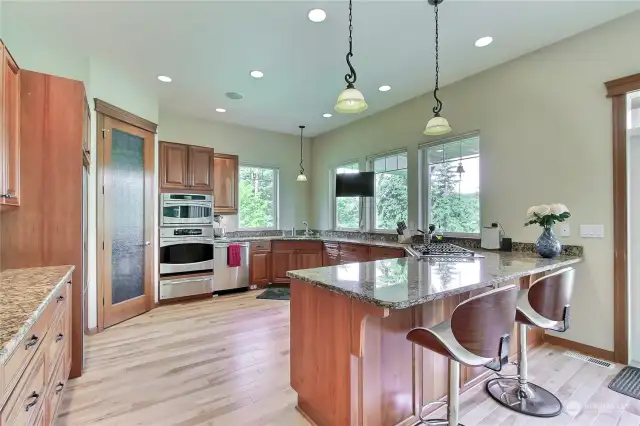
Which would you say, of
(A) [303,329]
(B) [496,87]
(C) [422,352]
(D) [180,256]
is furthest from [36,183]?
(B) [496,87]

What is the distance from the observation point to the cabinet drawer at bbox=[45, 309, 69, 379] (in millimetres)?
1544

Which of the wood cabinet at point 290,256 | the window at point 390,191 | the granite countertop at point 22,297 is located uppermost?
the window at point 390,191

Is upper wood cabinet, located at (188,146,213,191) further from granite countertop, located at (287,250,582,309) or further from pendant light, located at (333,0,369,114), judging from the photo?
granite countertop, located at (287,250,582,309)

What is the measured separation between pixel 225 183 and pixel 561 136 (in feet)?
15.7

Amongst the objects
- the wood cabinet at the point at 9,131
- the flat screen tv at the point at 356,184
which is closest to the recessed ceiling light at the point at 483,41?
the flat screen tv at the point at 356,184

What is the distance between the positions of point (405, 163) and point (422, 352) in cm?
328

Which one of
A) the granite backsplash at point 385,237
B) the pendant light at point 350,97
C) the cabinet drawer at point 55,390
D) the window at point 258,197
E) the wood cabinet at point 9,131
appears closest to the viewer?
the cabinet drawer at point 55,390

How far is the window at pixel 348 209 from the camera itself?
18.4 feet

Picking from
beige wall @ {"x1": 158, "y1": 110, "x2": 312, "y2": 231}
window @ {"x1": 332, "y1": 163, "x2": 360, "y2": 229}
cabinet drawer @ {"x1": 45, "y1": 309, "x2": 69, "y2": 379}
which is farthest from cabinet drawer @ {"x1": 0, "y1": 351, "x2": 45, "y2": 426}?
window @ {"x1": 332, "y1": 163, "x2": 360, "y2": 229}

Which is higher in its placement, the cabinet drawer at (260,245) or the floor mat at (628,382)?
the cabinet drawer at (260,245)

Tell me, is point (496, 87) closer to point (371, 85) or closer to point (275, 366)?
point (371, 85)

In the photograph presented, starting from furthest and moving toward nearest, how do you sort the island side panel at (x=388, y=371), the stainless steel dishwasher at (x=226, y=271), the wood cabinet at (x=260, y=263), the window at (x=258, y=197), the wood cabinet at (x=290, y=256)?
the window at (x=258, y=197)
the wood cabinet at (x=290, y=256)
the wood cabinet at (x=260, y=263)
the stainless steel dishwasher at (x=226, y=271)
the island side panel at (x=388, y=371)

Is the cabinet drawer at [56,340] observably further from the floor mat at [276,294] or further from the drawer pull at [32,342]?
the floor mat at [276,294]

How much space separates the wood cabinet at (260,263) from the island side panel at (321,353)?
11.1ft
